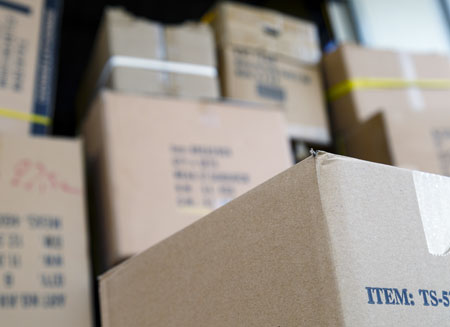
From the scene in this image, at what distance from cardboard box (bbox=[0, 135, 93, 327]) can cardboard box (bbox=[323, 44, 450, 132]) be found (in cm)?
84

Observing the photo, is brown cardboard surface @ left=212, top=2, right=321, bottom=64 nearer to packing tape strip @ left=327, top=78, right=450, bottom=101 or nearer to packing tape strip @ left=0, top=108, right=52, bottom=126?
packing tape strip @ left=327, top=78, right=450, bottom=101

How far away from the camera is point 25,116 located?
1513mm

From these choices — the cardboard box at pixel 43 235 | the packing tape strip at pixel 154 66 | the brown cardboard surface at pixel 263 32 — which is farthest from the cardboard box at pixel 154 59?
the cardboard box at pixel 43 235

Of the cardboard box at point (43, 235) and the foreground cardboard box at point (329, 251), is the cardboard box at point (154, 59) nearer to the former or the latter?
the cardboard box at point (43, 235)

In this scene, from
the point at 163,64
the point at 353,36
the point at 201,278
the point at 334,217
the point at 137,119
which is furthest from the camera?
the point at 353,36

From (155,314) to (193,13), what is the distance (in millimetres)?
1959

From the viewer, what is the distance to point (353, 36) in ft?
7.64

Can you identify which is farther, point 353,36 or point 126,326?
point 353,36

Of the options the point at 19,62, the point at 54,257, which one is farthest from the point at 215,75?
the point at 54,257

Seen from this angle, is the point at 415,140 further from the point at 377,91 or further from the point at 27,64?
the point at 27,64

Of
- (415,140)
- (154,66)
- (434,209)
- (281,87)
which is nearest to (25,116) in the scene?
(154,66)

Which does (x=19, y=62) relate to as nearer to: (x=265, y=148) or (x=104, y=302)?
(x=265, y=148)

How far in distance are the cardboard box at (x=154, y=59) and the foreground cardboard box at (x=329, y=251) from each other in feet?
3.13

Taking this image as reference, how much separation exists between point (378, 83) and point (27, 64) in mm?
999
